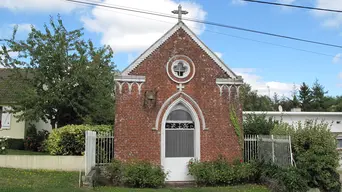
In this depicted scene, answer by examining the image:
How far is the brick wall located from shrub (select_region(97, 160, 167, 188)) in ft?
1.57

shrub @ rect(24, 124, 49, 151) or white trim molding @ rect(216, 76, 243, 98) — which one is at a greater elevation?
white trim molding @ rect(216, 76, 243, 98)

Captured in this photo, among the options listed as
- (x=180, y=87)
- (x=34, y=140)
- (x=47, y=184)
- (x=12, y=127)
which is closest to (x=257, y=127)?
(x=180, y=87)

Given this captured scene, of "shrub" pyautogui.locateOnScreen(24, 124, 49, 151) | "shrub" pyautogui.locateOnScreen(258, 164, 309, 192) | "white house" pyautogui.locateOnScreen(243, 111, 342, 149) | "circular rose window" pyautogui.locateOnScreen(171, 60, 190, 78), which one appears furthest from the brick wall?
"white house" pyautogui.locateOnScreen(243, 111, 342, 149)

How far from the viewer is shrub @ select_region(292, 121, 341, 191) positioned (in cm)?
1238

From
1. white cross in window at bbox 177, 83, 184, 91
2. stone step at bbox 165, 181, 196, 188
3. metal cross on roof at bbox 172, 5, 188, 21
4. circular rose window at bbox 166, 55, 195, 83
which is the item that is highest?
metal cross on roof at bbox 172, 5, 188, 21

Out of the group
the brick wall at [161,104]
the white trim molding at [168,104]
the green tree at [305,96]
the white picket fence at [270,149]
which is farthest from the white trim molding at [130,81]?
the green tree at [305,96]

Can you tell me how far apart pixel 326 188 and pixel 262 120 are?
5513mm

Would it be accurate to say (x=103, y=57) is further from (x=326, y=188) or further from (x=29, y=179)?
(x=326, y=188)

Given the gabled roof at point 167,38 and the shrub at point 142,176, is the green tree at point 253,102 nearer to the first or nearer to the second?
the gabled roof at point 167,38

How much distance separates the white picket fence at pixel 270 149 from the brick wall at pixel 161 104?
704mm

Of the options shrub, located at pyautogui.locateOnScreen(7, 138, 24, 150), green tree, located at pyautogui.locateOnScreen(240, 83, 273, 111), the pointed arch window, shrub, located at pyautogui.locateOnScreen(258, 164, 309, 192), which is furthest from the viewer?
green tree, located at pyautogui.locateOnScreen(240, 83, 273, 111)

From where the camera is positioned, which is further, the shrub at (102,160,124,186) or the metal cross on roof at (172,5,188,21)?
the metal cross on roof at (172,5,188,21)

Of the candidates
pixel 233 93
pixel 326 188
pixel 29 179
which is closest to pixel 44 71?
pixel 29 179

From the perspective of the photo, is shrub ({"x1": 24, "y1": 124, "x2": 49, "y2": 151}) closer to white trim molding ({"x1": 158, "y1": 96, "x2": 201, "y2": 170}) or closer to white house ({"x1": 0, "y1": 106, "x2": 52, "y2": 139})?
white house ({"x1": 0, "y1": 106, "x2": 52, "y2": 139})
